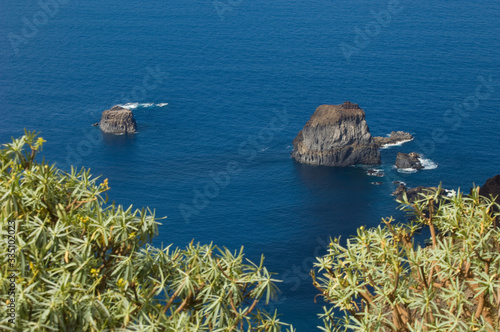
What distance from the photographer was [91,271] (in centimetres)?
2536

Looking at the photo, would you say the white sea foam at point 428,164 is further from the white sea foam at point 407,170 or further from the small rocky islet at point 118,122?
the small rocky islet at point 118,122

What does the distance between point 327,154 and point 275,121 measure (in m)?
28.5

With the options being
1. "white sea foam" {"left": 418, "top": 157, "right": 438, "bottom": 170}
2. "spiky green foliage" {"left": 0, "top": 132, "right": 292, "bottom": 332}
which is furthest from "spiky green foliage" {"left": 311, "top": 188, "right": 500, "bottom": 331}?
"white sea foam" {"left": 418, "top": 157, "right": 438, "bottom": 170}

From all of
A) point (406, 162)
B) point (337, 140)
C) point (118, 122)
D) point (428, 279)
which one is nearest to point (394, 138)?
point (406, 162)

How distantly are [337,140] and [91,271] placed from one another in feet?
468

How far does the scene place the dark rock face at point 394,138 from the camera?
565 ft

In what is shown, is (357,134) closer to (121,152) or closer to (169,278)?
(121,152)

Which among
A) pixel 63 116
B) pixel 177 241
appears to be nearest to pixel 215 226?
pixel 177 241

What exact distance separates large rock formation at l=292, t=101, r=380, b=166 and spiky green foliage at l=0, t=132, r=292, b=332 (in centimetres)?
13622

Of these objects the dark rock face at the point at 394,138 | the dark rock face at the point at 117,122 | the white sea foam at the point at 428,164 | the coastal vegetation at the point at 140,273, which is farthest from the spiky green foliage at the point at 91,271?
the dark rock face at the point at 117,122

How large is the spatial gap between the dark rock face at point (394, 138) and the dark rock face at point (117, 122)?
218ft

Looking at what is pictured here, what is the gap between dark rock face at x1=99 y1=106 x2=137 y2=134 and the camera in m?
183

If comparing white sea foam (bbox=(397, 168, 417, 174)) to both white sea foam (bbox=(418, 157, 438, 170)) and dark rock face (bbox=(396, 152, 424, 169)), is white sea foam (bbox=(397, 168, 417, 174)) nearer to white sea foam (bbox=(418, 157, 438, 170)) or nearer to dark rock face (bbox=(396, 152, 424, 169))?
dark rock face (bbox=(396, 152, 424, 169))

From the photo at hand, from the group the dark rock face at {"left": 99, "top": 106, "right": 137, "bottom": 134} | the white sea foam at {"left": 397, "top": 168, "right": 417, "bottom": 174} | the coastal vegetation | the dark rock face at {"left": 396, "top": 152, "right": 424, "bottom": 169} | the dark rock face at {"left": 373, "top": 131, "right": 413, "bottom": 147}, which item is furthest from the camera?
the dark rock face at {"left": 99, "top": 106, "right": 137, "bottom": 134}
